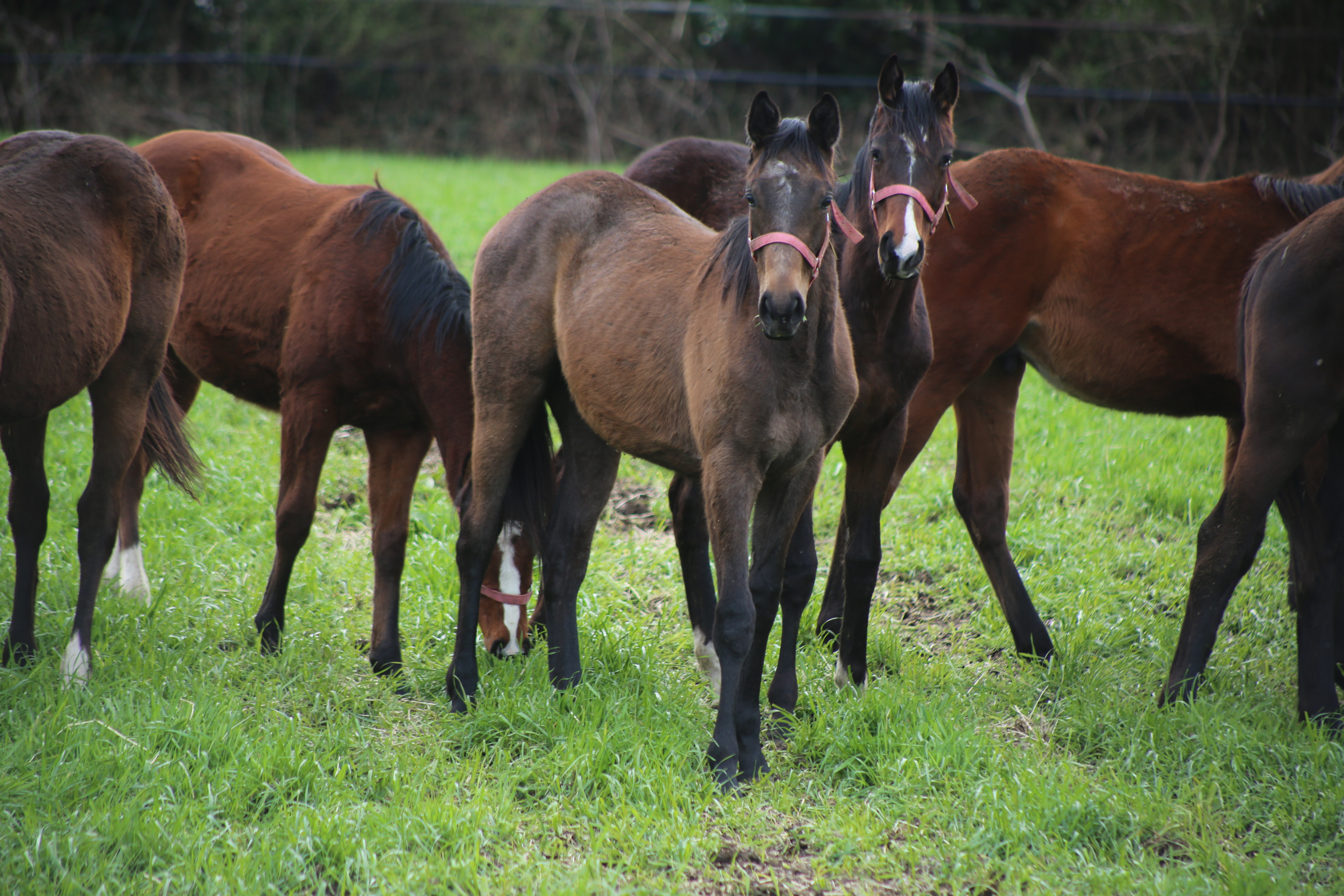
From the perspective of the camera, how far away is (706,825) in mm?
2904

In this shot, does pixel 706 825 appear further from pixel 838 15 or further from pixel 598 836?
pixel 838 15

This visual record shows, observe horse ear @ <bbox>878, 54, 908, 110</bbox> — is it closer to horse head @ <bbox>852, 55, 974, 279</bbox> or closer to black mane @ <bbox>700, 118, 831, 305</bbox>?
horse head @ <bbox>852, 55, 974, 279</bbox>

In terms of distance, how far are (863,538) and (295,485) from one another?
2302 mm

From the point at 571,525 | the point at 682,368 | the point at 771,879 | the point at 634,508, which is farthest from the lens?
the point at 634,508

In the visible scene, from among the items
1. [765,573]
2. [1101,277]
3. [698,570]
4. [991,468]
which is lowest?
[698,570]

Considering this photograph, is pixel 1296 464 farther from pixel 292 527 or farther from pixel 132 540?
pixel 132 540

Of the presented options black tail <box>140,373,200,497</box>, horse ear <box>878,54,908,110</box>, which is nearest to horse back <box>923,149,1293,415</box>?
horse ear <box>878,54,908,110</box>

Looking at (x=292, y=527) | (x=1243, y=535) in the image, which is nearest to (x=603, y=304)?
(x=292, y=527)

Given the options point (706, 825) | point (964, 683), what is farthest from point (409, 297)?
point (964, 683)

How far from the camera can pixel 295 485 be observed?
13.1 feet

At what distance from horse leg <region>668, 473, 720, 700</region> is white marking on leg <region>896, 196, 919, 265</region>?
123cm

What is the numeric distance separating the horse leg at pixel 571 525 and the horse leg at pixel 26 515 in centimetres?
189

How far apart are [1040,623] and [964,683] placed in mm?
534

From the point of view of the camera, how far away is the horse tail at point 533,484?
3.87 metres
